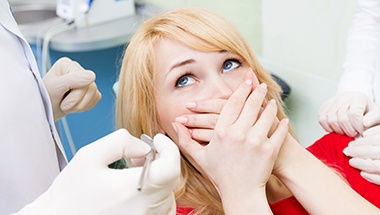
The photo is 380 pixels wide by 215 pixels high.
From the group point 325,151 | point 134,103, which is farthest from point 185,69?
point 325,151

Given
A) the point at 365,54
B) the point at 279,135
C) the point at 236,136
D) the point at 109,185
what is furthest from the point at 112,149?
the point at 365,54

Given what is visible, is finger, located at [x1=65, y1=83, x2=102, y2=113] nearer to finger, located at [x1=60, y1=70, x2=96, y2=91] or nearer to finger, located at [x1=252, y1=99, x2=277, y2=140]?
finger, located at [x1=60, y1=70, x2=96, y2=91]

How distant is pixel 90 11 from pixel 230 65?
1.77 meters

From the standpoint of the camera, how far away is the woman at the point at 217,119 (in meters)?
1.12

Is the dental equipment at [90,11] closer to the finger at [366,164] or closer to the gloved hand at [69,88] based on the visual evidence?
the gloved hand at [69,88]

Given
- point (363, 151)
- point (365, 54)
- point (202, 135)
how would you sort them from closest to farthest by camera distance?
point (202, 135)
point (363, 151)
point (365, 54)

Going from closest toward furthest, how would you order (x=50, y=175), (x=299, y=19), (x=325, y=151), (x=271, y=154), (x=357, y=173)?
(x=271, y=154) < (x=50, y=175) < (x=357, y=173) < (x=325, y=151) < (x=299, y=19)

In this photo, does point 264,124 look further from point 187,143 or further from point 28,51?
point 28,51

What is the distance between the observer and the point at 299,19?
2396 millimetres

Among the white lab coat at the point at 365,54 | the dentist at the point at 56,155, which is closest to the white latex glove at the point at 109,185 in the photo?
the dentist at the point at 56,155

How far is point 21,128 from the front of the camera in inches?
48.8

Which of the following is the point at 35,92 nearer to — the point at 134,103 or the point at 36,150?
the point at 36,150

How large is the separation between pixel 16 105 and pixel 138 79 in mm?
348

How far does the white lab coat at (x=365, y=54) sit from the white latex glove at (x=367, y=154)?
1.09 ft
